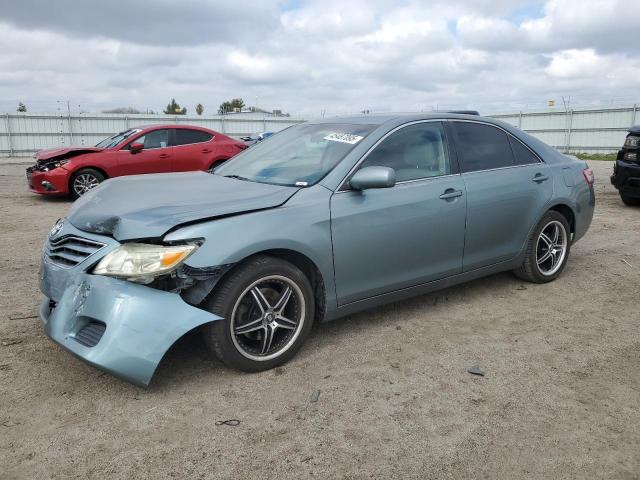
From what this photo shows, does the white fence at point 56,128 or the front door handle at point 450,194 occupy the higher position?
the white fence at point 56,128

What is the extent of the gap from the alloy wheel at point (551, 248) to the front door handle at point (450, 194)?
1.23 m

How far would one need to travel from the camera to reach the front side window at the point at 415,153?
384 centimetres

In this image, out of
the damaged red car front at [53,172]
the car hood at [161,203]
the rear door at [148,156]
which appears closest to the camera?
the car hood at [161,203]

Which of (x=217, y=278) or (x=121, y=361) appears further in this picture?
(x=217, y=278)

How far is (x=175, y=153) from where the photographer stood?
10.9 meters

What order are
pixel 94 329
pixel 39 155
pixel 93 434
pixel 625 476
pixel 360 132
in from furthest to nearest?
pixel 39 155, pixel 360 132, pixel 94 329, pixel 93 434, pixel 625 476

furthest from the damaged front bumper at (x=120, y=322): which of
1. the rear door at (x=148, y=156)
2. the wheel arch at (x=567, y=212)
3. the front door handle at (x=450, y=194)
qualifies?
the rear door at (x=148, y=156)

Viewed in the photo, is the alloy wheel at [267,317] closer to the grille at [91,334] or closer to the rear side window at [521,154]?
the grille at [91,334]

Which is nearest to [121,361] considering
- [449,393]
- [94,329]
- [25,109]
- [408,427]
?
[94,329]

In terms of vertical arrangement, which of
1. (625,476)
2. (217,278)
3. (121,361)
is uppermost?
(217,278)

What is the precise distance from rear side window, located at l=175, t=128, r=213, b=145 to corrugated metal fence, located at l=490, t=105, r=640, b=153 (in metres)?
20.3

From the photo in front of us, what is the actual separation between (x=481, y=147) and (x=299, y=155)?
1.55 m

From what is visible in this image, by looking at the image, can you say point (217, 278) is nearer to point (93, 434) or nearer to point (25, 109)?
point (93, 434)

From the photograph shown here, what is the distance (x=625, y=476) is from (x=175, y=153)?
988 centimetres
